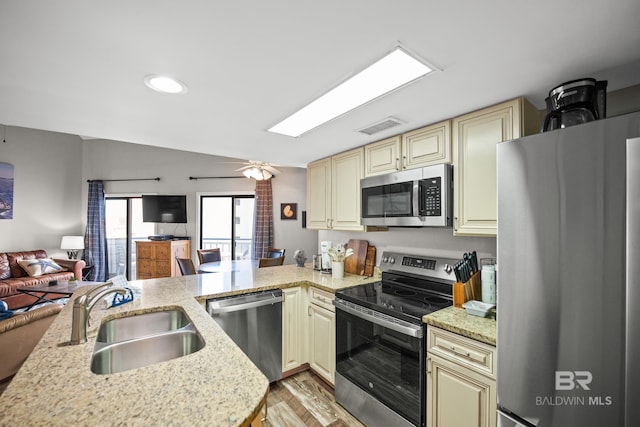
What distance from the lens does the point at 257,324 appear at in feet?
7.55

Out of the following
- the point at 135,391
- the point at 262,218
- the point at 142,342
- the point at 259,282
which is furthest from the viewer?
the point at 262,218

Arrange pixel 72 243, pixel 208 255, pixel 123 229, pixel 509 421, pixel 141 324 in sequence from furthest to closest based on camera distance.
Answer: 1. pixel 123 229
2. pixel 72 243
3. pixel 208 255
4. pixel 141 324
5. pixel 509 421

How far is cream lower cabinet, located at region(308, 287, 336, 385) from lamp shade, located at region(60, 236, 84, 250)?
581 centimetres

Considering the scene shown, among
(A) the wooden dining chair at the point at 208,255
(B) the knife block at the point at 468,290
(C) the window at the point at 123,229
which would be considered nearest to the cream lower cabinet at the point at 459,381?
(B) the knife block at the point at 468,290

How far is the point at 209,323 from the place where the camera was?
1.44 m

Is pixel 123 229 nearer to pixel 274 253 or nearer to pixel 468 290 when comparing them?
pixel 274 253

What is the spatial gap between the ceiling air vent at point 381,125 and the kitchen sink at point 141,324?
1771 mm

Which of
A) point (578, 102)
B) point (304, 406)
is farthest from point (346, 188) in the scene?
point (304, 406)

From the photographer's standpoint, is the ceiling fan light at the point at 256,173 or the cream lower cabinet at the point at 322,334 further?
the ceiling fan light at the point at 256,173

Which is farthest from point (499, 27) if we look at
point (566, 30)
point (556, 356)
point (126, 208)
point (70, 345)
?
point (126, 208)

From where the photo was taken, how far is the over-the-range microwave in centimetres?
188

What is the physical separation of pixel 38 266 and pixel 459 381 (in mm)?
6543

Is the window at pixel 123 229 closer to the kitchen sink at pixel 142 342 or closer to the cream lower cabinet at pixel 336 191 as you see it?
the cream lower cabinet at pixel 336 191

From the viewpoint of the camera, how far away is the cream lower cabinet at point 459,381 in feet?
4.39
